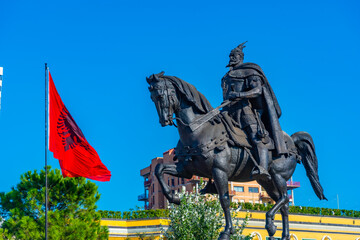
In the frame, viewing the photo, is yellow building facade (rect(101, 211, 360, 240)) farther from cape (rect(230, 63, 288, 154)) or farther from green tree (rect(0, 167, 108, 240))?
cape (rect(230, 63, 288, 154))

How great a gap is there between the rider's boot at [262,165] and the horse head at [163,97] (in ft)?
6.05

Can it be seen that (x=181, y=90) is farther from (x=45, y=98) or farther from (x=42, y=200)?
(x=42, y=200)

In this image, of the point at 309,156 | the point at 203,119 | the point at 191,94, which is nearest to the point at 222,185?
the point at 203,119

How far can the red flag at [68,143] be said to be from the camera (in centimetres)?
1516

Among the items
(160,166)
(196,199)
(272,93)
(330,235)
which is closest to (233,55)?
(272,93)

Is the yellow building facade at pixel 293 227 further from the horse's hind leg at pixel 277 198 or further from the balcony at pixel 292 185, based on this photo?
the balcony at pixel 292 185

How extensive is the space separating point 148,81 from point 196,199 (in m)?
22.0

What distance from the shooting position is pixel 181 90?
10688 millimetres

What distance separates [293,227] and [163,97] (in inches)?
1652

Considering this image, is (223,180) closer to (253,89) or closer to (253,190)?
(253,89)

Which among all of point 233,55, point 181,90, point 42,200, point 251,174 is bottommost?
point 251,174

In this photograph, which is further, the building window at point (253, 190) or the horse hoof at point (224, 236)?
the building window at point (253, 190)

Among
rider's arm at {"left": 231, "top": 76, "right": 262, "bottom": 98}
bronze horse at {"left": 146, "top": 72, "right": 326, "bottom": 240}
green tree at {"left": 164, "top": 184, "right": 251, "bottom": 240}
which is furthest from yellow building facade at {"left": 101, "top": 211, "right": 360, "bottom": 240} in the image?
bronze horse at {"left": 146, "top": 72, "right": 326, "bottom": 240}

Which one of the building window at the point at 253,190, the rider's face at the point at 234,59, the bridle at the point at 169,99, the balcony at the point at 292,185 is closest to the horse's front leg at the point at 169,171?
the bridle at the point at 169,99
